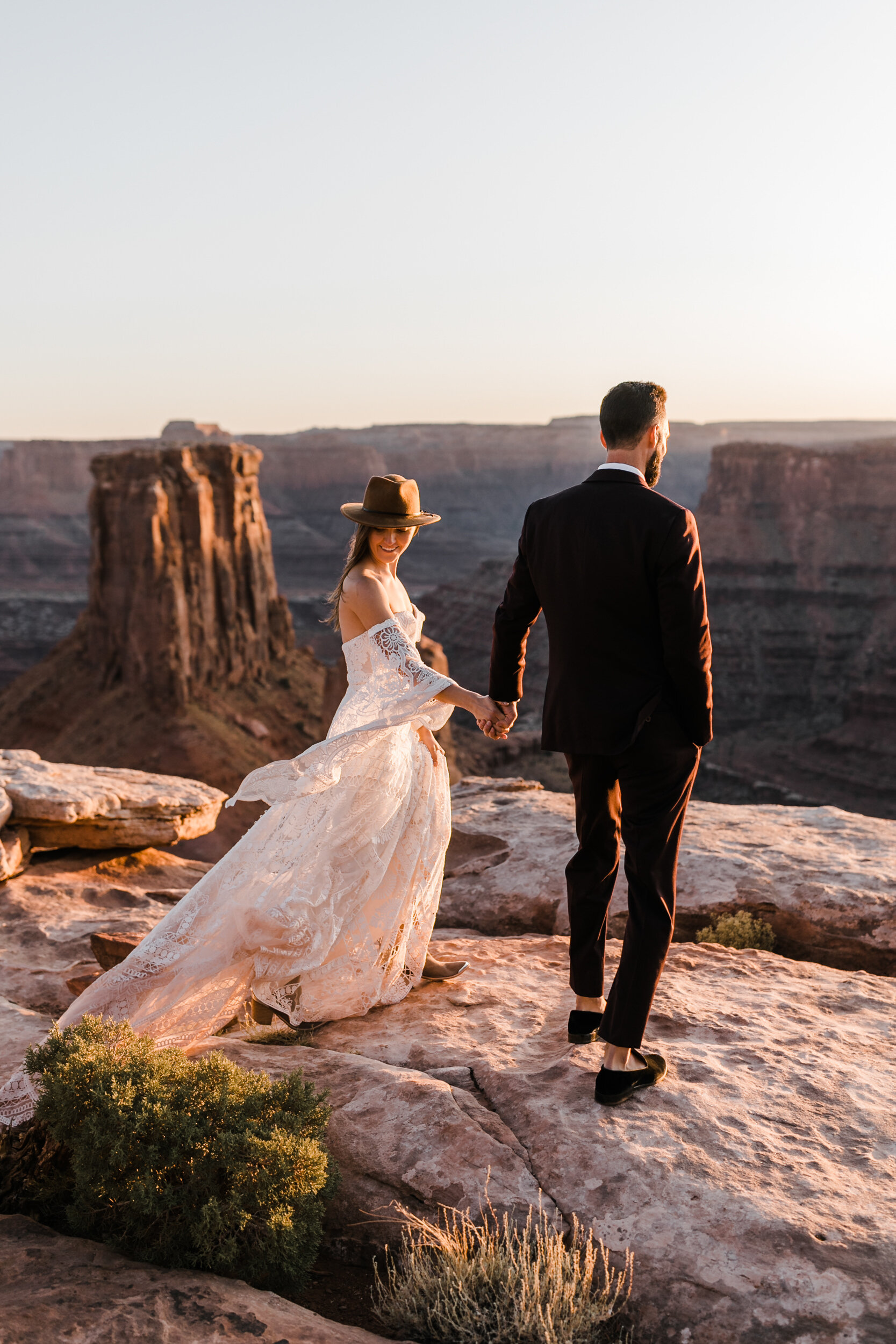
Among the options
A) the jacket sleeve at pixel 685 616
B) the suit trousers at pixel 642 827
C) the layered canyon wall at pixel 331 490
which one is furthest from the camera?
the layered canyon wall at pixel 331 490

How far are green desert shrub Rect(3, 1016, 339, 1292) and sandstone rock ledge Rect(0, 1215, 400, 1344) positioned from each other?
0.25 feet

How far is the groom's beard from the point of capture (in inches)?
119

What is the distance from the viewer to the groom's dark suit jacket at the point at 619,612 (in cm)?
278

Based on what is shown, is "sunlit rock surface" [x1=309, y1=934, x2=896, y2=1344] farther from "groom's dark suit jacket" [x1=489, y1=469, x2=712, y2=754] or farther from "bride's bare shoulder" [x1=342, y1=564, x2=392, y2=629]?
"bride's bare shoulder" [x1=342, y1=564, x2=392, y2=629]

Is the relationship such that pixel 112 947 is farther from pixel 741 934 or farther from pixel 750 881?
pixel 750 881

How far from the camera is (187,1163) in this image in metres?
2.53

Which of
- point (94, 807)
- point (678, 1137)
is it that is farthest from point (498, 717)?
point (94, 807)

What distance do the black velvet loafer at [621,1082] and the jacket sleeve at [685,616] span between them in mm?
1026

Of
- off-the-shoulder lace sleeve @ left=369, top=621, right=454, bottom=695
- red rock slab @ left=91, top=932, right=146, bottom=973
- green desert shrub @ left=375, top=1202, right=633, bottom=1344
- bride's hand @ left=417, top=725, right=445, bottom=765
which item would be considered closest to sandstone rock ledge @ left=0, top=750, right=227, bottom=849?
red rock slab @ left=91, top=932, right=146, bottom=973

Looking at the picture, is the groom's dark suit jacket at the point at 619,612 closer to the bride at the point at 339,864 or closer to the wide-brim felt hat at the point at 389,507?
the bride at the point at 339,864

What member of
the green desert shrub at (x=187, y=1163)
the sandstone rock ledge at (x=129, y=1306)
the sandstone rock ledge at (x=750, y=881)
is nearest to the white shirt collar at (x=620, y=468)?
the green desert shrub at (x=187, y=1163)

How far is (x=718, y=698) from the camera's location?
2124 inches

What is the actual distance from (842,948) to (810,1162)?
2332 mm

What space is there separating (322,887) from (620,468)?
176 cm
